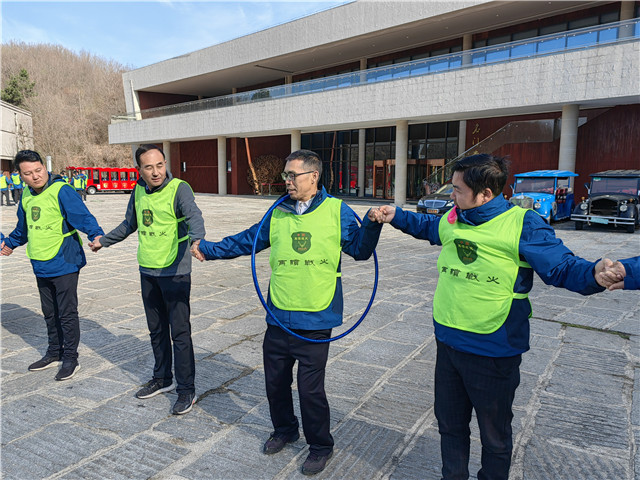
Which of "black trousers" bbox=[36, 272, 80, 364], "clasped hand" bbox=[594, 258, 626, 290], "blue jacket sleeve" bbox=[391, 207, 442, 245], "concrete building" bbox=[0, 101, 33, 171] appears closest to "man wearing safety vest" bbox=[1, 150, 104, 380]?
"black trousers" bbox=[36, 272, 80, 364]

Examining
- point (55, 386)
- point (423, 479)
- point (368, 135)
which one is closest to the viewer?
point (423, 479)

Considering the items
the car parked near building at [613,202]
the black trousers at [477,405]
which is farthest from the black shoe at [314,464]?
the car parked near building at [613,202]

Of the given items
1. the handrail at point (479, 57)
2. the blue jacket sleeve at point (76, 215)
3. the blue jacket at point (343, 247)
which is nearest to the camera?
the blue jacket at point (343, 247)

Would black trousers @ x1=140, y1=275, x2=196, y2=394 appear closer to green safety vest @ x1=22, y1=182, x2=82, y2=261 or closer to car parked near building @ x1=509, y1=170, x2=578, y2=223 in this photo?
green safety vest @ x1=22, y1=182, x2=82, y2=261

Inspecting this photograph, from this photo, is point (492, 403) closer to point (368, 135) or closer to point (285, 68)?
point (368, 135)

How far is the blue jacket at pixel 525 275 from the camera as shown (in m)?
2.04

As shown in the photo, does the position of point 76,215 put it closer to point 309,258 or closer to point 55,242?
point 55,242

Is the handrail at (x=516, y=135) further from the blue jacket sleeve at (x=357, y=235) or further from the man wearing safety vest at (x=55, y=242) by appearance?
the blue jacket sleeve at (x=357, y=235)

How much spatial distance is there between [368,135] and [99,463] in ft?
99.4

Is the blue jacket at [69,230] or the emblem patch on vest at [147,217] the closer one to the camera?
the emblem patch on vest at [147,217]

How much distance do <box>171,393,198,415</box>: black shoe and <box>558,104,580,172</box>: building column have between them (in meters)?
19.6

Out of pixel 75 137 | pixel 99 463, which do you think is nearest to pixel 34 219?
pixel 99 463

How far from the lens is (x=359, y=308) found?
20.5 ft

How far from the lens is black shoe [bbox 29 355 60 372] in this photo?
421 cm
